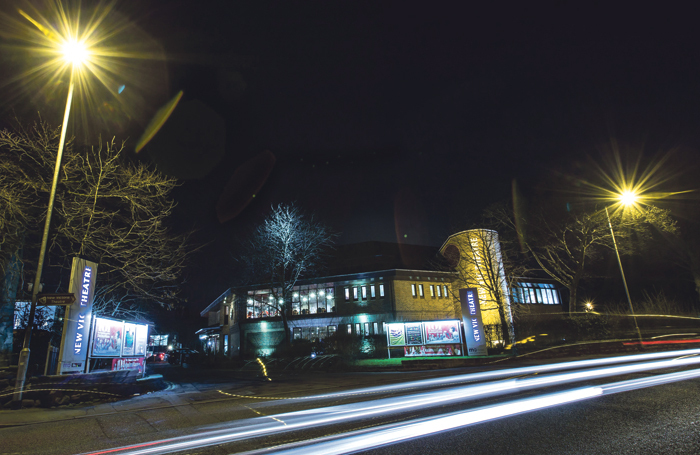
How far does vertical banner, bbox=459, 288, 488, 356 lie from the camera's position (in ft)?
73.9

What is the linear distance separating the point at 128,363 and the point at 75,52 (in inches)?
521

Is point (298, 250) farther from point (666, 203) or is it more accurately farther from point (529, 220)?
point (666, 203)

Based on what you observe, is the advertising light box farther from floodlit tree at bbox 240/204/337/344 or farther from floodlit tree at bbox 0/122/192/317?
floodlit tree at bbox 240/204/337/344

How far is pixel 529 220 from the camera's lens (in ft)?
99.0

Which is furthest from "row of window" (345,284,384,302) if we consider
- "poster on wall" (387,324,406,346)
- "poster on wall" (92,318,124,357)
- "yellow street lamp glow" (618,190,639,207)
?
"poster on wall" (92,318,124,357)

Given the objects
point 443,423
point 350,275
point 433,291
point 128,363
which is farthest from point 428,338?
point 443,423

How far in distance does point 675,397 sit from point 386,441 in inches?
209

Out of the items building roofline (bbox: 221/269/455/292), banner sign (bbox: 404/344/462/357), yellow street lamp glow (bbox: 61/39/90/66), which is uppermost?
yellow street lamp glow (bbox: 61/39/90/66)

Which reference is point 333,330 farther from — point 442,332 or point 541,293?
point 541,293

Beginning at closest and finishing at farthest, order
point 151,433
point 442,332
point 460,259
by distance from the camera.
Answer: point 151,433 < point 442,332 < point 460,259

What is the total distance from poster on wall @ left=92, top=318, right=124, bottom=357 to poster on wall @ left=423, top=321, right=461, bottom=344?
17240 millimetres

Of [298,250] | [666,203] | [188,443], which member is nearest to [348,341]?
[298,250]

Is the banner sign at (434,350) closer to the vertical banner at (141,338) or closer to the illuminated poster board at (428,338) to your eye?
the illuminated poster board at (428,338)

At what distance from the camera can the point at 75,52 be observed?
10.5 m
